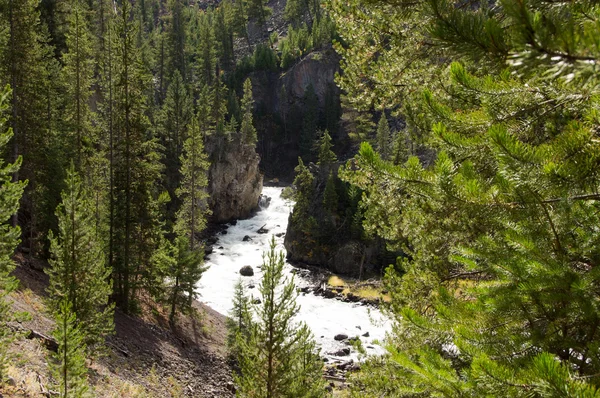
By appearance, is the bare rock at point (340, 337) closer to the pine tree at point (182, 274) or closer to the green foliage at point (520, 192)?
the pine tree at point (182, 274)

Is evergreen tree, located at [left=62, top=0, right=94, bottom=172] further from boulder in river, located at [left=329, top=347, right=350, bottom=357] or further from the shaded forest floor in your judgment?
boulder in river, located at [left=329, top=347, right=350, bottom=357]

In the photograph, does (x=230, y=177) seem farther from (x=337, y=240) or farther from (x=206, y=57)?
(x=206, y=57)

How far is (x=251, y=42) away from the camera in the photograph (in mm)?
96312

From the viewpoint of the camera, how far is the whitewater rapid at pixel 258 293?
28.8m

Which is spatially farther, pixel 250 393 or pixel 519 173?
pixel 250 393

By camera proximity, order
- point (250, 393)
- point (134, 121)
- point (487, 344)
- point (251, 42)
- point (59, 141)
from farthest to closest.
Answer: point (251, 42) → point (59, 141) → point (134, 121) → point (250, 393) → point (487, 344)

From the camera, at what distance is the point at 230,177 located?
171 ft

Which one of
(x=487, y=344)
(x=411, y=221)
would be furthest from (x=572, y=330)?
(x=411, y=221)

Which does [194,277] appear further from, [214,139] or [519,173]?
[214,139]

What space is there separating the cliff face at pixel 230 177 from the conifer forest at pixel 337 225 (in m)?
0.30

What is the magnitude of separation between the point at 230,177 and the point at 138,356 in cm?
3540

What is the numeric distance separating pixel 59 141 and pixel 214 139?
84.4ft

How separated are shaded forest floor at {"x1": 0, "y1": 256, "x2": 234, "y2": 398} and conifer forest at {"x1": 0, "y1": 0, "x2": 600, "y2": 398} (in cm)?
11

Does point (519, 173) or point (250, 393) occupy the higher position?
point (519, 173)
